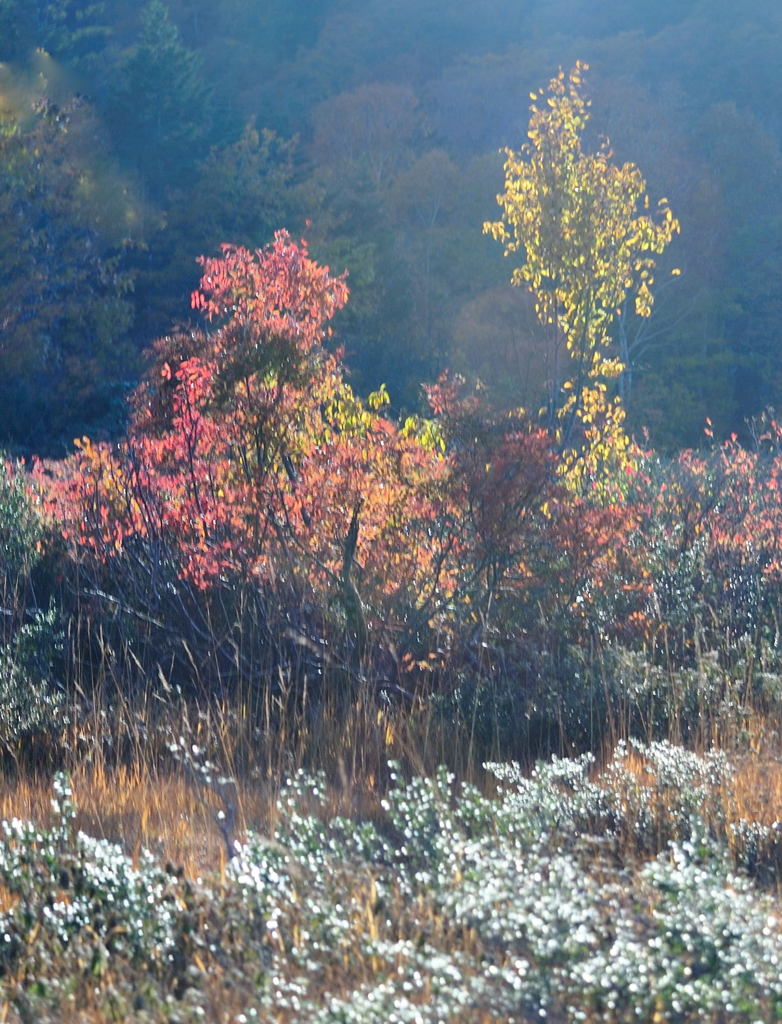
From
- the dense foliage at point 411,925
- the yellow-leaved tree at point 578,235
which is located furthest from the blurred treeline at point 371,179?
the dense foliage at point 411,925

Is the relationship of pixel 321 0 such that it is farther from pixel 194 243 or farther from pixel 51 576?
pixel 51 576

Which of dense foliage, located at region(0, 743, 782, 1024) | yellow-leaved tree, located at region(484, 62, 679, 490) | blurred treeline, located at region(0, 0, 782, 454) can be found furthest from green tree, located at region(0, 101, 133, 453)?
dense foliage, located at region(0, 743, 782, 1024)

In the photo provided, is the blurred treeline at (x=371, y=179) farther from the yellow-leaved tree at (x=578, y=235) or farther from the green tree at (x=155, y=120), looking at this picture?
the yellow-leaved tree at (x=578, y=235)

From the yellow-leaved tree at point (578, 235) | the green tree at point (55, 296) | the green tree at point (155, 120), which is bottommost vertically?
the yellow-leaved tree at point (578, 235)

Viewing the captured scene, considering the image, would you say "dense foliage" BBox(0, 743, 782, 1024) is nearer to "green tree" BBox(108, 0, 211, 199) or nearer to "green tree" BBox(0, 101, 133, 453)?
"green tree" BBox(0, 101, 133, 453)

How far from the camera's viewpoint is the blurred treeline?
79.3 ft

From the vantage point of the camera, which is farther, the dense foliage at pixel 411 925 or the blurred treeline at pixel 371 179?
the blurred treeline at pixel 371 179

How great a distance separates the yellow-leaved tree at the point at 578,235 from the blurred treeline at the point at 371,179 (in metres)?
10.7

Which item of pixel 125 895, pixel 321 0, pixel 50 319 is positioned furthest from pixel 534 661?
pixel 321 0

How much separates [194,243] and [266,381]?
21761mm

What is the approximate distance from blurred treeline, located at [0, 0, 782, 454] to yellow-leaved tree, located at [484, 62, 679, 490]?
1069 centimetres

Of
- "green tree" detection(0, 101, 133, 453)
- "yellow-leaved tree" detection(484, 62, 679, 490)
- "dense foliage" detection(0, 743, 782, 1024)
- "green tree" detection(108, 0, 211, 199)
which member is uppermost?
"green tree" detection(108, 0, 211, 199)

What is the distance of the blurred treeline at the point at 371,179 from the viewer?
2417 centimetres

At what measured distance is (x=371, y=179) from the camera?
1215 inches
